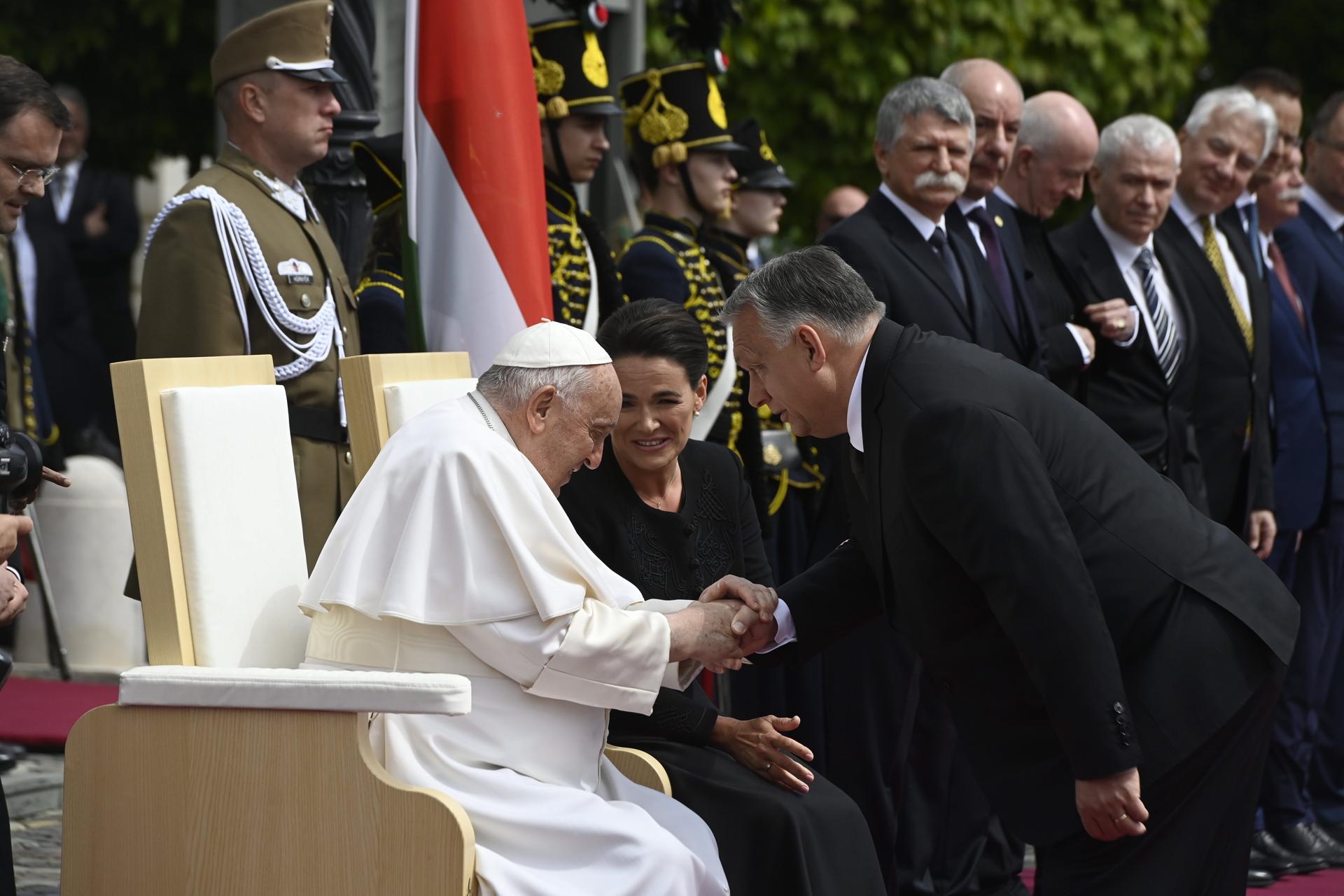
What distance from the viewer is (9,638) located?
8.55 m

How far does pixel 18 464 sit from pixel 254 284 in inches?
50.6

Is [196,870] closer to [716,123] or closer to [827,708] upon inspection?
[827,708]

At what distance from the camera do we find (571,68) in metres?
5.90

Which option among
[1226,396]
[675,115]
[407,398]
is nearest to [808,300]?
[407,398]

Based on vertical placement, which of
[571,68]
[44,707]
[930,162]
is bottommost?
[44,707]

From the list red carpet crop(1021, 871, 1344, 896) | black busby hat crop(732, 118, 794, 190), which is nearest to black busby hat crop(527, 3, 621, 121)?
black busby hat crop(732, 118, 794, 190)

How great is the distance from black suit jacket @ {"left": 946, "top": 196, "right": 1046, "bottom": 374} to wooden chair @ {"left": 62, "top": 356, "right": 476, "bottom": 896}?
2.62 meters

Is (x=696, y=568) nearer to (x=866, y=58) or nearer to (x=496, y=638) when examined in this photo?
(x=496, y=638)

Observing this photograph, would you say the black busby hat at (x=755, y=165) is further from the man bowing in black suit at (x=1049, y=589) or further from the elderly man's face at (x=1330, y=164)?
the man bowing in black suit at (x=1049, y=589)

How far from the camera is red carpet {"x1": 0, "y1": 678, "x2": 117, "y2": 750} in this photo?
6781mm

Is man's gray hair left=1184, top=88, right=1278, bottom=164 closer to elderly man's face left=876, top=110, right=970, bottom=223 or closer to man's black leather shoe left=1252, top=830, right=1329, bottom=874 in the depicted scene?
elderly man's face left=876, top=110, right=970, bottom=223

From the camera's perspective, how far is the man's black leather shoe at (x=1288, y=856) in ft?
19.4

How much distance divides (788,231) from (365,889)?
30.5ft

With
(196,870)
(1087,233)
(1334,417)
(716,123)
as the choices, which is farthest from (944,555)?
(1334,417)
